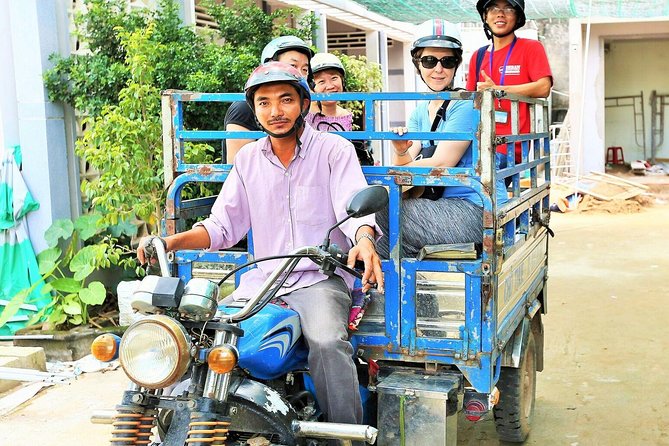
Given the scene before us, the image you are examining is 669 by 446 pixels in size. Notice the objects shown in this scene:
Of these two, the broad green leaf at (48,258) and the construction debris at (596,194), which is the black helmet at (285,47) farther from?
the construction debris at (596,194)

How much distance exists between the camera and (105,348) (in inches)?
99.7

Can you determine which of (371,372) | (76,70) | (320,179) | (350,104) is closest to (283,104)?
(320,179)

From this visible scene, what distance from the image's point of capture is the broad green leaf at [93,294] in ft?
20.9

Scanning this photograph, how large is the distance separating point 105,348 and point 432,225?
4.88 ft

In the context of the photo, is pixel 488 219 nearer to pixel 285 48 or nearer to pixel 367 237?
pixel 367 237

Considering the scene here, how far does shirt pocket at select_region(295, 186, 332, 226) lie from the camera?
10.7 feet

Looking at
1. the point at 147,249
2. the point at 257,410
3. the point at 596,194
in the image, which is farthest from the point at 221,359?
the point at 596,194

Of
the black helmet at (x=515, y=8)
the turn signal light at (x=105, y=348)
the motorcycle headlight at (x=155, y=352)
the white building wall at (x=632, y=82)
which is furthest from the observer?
the white building wall at (x=632, y=82)

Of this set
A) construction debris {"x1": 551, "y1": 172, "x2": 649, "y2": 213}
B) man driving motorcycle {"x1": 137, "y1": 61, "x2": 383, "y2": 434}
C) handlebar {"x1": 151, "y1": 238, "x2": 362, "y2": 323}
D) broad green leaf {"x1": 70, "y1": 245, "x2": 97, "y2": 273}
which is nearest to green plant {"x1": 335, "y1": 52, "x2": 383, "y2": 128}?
broad green leaf {"x1": 70, "y1": 245, "x2": 97, "y2": 273}

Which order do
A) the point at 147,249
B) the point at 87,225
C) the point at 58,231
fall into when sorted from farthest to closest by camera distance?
the point at 87,225
the point at 58,231
the point at 147,249

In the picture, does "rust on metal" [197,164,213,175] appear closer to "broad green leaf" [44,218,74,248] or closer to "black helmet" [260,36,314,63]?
"black helmet" [260,36,314,63]

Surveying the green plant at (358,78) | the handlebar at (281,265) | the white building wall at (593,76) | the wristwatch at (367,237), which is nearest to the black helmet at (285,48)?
the wristwatch at (367,237)

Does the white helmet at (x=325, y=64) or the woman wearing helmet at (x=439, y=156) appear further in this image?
the white helmet at (x=325, y=64)

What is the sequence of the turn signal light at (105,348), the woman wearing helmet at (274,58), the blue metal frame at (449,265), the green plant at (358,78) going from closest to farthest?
the turn signal light at (105,348) → the blue metal frame at (449,265) → the woman wearing helmet at (274,58) → the green plant at (358,78)
